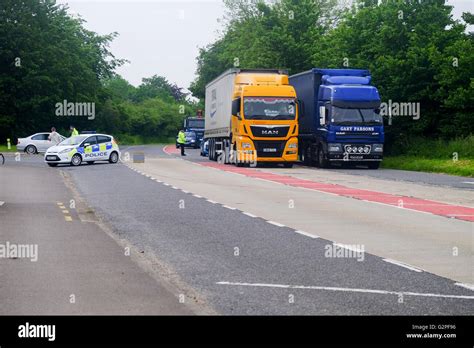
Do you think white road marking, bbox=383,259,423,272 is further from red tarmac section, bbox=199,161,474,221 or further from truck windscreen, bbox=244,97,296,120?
truck windscreen, bbox=244,97,296,120

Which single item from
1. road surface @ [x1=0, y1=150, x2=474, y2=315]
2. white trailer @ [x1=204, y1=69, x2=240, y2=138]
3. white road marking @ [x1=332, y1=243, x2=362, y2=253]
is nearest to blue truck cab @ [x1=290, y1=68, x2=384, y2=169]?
white trailer @ [x1=204, y1=69, x2=240, y2=138]

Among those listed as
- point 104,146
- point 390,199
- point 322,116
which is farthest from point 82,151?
point 390,199

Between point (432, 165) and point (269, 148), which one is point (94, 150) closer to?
point (269, 148)

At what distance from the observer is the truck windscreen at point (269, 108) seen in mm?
37406

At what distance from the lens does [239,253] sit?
1182cm

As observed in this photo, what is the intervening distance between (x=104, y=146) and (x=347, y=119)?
A: 1152 cm

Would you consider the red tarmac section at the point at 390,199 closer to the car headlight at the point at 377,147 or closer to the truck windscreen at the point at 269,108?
the truck windscreen at the point at 269,108

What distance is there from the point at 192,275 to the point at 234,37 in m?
86.2

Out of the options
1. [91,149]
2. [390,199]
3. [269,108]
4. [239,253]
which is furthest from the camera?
[91,149]

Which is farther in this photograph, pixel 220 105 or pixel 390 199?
pixel 220 105

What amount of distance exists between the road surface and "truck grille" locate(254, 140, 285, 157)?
1418 cm

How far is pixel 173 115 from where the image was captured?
129 metres

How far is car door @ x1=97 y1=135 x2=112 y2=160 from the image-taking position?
40562mm
